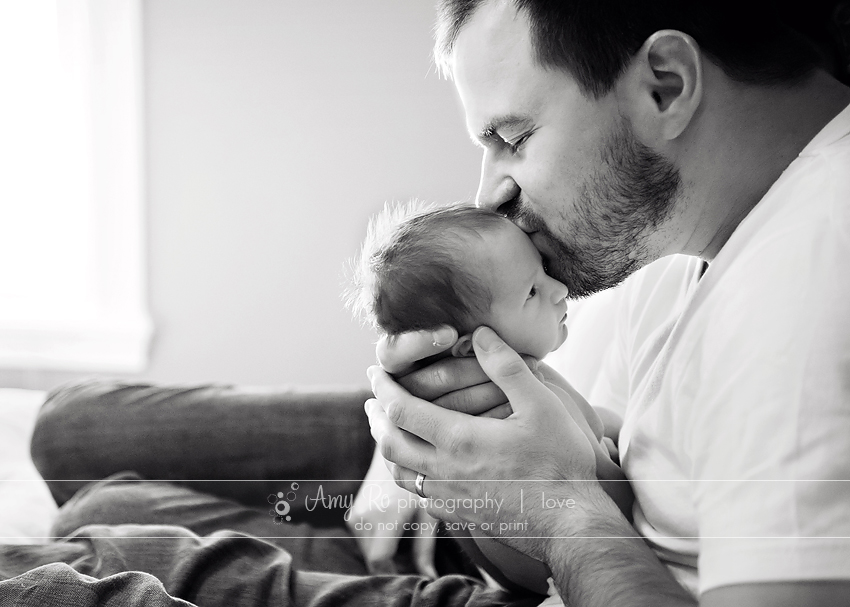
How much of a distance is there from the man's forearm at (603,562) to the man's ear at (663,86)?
1.31 ft

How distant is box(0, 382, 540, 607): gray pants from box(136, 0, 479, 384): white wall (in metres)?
0.52

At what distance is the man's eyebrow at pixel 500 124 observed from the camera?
791 millimetres

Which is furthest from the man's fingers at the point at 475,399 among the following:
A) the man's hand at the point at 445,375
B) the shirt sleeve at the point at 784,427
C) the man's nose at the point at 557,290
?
the shirt sleeve at the point at 784,427

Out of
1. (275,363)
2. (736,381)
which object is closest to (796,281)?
(736,381)

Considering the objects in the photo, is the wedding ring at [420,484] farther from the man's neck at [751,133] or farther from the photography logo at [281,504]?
the man's neck at [751,133]

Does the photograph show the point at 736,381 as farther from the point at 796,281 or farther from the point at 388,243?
the point at 388,243

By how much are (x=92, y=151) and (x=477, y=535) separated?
1431 millimetres

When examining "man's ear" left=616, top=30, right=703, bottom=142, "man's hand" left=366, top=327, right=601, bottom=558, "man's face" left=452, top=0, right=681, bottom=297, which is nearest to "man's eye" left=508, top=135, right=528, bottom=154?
"man's face" left=452, top=0, right=681, bottom=297

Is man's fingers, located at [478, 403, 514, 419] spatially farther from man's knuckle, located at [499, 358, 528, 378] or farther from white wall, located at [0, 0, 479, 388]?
white wall, located at [0, 0, 479, 388]

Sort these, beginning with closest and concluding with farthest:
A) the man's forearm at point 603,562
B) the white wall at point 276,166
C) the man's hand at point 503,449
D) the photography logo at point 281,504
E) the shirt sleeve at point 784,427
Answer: the shirt sleeve at point 784,427, the man's forearm at point 603,562, the man's hand at point 503,449, the photography logo at point 281,504, the white wall at point 276,166

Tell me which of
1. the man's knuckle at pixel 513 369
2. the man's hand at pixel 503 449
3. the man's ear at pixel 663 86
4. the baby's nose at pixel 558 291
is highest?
the man's ear at pixel 663 86

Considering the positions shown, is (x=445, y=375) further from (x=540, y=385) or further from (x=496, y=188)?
(x=496, y=188)

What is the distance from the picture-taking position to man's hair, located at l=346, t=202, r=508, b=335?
771 mm

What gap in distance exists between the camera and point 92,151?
175 cm
